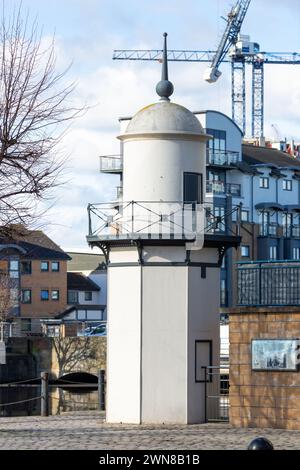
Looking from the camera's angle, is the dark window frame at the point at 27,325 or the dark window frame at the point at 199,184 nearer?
the dark window frame at the point at 199,184

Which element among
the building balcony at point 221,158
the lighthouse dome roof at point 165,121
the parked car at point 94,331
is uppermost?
the building balcony at point 221,158

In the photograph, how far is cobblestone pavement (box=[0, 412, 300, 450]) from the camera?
2762 centimetres

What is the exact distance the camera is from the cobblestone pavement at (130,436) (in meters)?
27.6

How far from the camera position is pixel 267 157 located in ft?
348

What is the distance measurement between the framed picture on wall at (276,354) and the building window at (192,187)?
12.8 feet

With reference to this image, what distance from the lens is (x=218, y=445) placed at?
2747 centimetres

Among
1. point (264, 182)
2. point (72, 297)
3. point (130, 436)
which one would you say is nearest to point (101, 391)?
point (130, 436)

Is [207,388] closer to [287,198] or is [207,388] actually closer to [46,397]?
[46,397]

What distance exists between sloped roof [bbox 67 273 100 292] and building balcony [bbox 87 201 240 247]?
84510 millimetres

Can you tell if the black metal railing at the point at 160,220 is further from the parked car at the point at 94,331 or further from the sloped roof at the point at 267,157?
the sloped roof at the point at 267,157

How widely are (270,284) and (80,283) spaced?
86.9m

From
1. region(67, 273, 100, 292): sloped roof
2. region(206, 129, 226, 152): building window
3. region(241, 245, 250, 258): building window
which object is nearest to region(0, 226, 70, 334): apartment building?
region(67, 273, 100, 292): sloped roof

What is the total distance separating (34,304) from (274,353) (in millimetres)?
84191

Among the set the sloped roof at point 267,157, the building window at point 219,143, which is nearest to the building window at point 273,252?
the sloped roof at point 267,157
